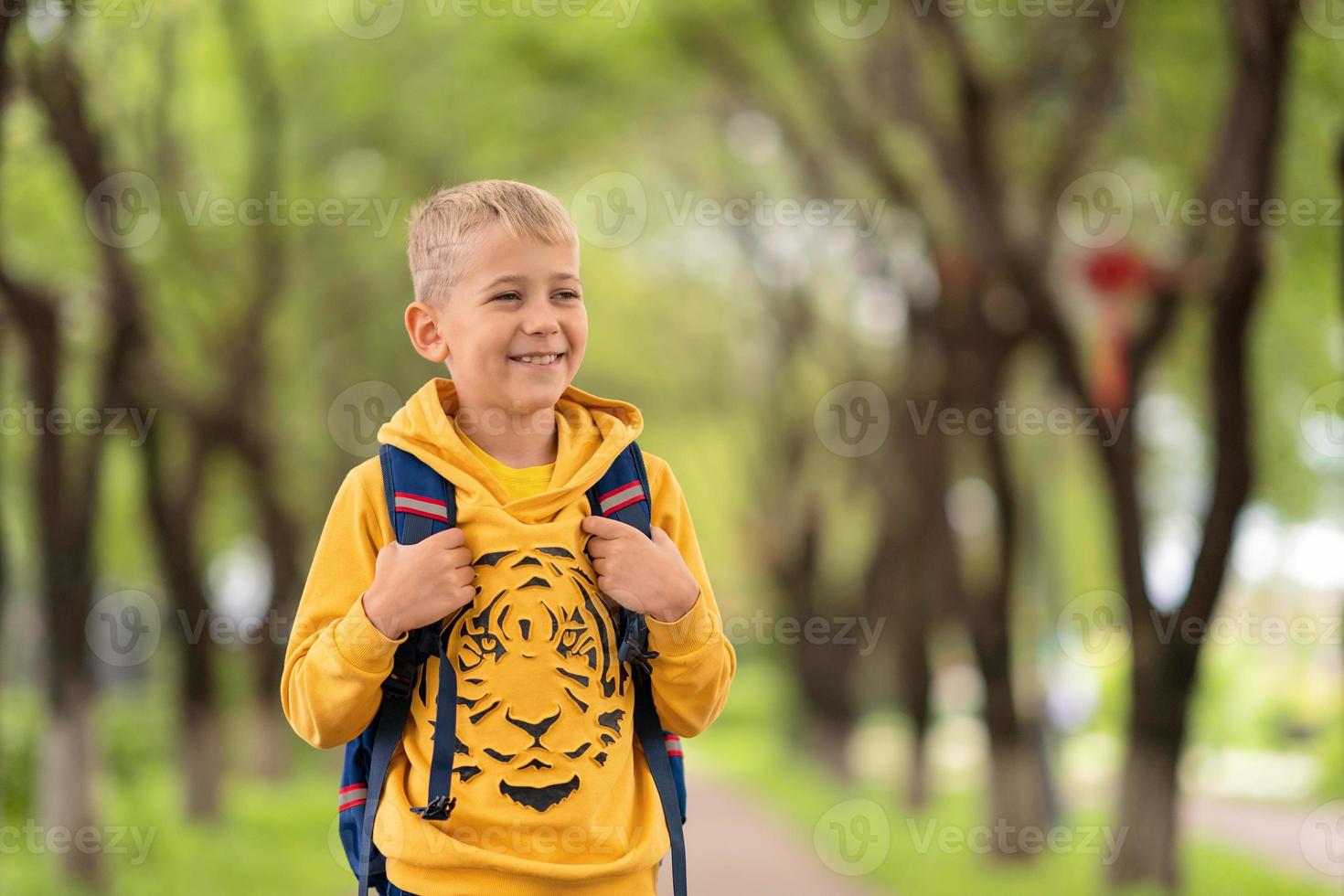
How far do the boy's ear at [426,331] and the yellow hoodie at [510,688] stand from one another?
0.34ft

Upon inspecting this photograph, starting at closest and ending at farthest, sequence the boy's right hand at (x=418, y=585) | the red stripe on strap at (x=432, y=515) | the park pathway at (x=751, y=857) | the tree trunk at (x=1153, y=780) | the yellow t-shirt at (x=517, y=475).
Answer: the boy's right hand at (x=418, y=585)
the red stripe on strap at (x=432, y=515)
the yellow t-shirt at (x=517, y=475)
the tree trunk at (x=1153, y=780)
the park pathway at (x=751, y=857)

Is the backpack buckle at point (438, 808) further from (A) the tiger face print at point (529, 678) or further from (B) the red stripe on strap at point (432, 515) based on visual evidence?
(B) the red stripe on strap at point (432, 515)

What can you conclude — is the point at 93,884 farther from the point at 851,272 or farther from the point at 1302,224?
the point at 851,272

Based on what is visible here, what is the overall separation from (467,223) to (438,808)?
0.90m

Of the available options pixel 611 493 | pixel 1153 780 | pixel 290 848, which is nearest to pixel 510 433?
pixel 611 493

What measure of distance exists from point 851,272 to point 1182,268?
8.88 meters

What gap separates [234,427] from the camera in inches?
581

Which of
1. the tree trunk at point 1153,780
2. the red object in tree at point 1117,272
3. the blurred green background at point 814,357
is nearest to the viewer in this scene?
the tree trunk at point 1153,780

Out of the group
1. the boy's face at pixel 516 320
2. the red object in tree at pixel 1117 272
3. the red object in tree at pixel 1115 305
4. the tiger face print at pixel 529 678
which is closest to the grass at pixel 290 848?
the red object in tree at pixel 1115 305

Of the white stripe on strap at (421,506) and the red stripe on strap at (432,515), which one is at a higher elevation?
the white stripe on strap at (421,506)

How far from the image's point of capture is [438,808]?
7.67ft

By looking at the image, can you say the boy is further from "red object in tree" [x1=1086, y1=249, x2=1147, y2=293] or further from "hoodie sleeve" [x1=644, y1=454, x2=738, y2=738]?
"red object in tree" [x1=1086, y1=249, x2=1147, y2=293]

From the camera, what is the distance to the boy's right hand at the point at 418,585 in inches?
90.0

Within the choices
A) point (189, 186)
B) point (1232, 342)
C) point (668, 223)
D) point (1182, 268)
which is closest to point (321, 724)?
point (1232, 342)
